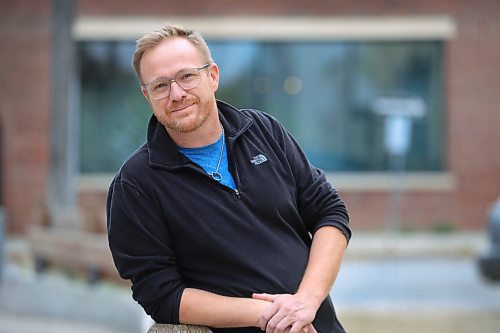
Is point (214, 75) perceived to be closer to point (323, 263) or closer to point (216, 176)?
point (216, 176)

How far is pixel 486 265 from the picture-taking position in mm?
11484

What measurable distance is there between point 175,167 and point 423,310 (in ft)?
29.4

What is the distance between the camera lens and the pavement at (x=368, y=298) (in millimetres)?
8719

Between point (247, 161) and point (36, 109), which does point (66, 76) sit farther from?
point (247, 161)

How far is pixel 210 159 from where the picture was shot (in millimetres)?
3039

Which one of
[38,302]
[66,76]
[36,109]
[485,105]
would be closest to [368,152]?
[485,105]

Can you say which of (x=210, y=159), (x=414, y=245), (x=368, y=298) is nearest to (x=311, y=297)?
(x=210, y=159)

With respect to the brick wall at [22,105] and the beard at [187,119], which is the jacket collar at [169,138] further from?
the brick wall at [22,105]

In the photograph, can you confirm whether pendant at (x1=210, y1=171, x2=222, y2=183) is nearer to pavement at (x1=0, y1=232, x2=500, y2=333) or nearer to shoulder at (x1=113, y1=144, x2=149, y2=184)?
shoulder at (x1=113, y1=144, x2=149, y2=184)

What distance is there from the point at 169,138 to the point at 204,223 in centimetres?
31

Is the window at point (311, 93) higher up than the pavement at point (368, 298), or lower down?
higher up

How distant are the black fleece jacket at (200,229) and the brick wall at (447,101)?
744 inches

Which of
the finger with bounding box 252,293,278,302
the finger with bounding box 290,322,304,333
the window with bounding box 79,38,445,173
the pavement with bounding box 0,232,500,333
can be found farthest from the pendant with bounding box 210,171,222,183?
the window with bounding box 79,38,445,173

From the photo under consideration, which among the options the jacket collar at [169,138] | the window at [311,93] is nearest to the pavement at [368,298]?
the window at [311,93]
